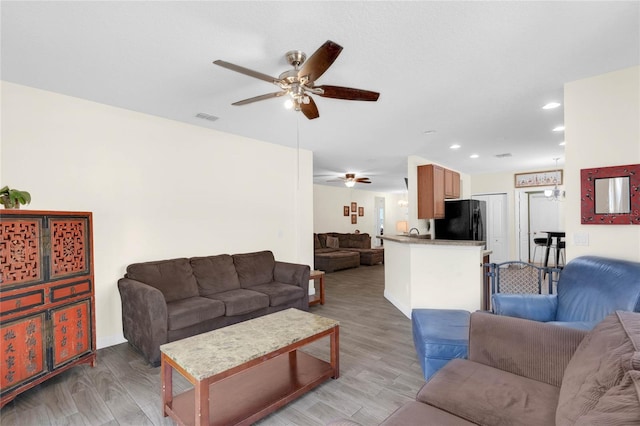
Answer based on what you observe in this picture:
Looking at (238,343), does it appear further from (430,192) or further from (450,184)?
(450,184)

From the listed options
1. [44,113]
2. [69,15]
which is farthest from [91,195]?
[69,15]

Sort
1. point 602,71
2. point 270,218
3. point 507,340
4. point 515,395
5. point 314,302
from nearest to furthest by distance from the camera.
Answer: point 515,395
point 507,340
point 602,71
point 314,302
point 270,218

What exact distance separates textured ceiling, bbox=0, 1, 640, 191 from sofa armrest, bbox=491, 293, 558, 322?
1863 millimetres

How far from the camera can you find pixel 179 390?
238 centimetres

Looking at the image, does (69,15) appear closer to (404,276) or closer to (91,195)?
(91,195)

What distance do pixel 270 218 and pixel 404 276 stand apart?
2.19 metres

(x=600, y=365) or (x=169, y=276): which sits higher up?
(x=600, y=365)

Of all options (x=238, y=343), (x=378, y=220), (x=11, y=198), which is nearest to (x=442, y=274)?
(x=238, y=343)

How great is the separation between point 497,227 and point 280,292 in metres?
6.67

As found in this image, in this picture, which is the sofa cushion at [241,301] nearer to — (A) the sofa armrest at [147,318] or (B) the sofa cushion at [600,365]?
(A) the sofa armrest at [147,318]

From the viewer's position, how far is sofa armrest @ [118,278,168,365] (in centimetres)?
276

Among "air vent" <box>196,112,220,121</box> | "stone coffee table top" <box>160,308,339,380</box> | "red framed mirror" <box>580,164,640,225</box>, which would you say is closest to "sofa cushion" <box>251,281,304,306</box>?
"stone coffee table top" <box>160,308,339,380</box>

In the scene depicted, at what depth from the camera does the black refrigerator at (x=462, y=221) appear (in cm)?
568

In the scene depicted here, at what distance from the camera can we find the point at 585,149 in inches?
107
